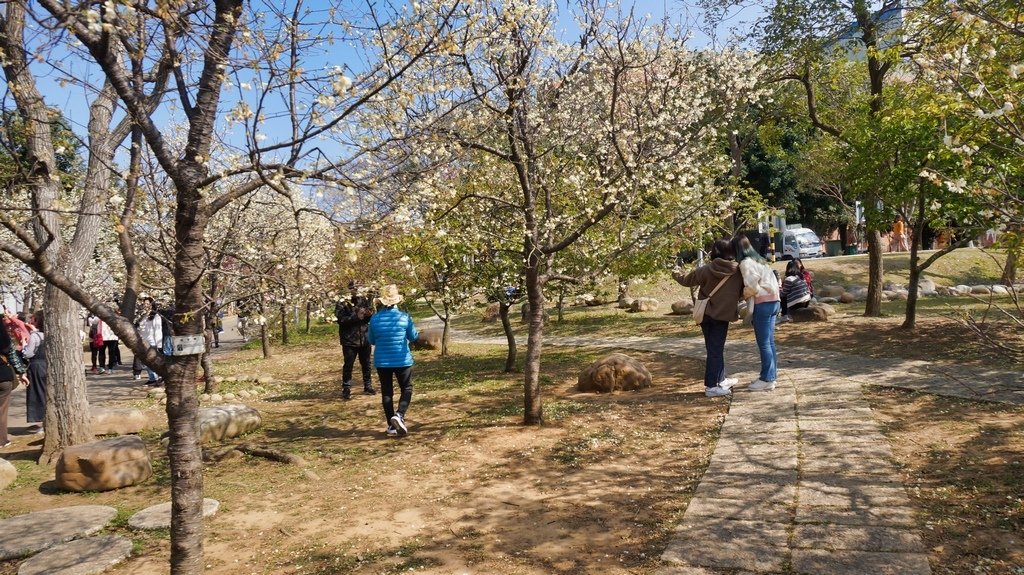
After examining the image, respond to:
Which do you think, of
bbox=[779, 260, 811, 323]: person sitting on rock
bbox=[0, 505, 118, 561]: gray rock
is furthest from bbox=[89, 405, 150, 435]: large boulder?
bbox=[779, 260, 811, 323]: person sitting on rock

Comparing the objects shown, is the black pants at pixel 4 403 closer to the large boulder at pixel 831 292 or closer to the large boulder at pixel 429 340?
the large boulder at pixel 429 340

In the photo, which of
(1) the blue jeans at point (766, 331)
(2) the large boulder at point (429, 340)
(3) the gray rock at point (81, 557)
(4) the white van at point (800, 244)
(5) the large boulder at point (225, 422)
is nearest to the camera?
(3) the gray rock at point (81, 557)

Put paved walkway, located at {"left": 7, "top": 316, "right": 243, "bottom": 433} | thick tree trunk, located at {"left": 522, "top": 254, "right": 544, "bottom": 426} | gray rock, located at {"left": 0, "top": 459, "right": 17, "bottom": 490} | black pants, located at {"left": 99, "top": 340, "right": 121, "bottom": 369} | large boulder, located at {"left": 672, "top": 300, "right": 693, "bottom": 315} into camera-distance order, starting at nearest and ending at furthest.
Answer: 1. gray rock, located at {"left": 0, "top": 459, "right": 17, "bottom": 490}
2. thick tree trunk, located at {"left": 522, "top": 254, "right": 544, "bottom": 426}
3. paved walkway, located at {"left": 7, "top": 316, "right": 243, "bottom": 433}
4. black pants, located at {"left": 99, "top": 340, "right": 121, "bottom": 369}
5. large boulder, located at {"left": 672, "top": 300, "right": 693, "bottom": 315}

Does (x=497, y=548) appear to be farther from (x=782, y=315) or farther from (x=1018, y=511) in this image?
(x=782, y=315)

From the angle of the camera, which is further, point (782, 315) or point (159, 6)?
point (782, 315)

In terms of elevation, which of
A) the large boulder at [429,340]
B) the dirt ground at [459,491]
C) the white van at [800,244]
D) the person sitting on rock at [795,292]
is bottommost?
the dirt ground at [459,491]

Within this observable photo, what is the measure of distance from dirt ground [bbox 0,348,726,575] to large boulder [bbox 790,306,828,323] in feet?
18.8

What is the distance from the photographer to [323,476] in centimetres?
620

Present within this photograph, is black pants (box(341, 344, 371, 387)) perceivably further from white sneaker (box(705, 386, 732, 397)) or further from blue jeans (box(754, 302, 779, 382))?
blue jeans (box(754, 302, 779, 382))

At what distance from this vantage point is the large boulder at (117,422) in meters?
8.31

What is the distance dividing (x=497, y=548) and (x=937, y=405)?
4851mm

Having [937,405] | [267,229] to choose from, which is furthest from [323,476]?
[267,229]

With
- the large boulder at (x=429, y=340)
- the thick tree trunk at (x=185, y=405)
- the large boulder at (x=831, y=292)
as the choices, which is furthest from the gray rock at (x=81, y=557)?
the large boulder at (x=831, y=292)

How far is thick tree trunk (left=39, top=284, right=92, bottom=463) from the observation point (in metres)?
7.17
